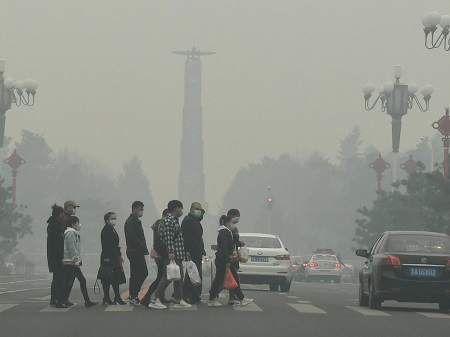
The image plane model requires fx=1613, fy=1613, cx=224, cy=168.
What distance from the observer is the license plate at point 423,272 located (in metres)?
26.8

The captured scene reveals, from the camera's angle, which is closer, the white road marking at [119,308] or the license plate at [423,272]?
the white road marking at [119,308]

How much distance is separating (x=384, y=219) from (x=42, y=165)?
12815cm

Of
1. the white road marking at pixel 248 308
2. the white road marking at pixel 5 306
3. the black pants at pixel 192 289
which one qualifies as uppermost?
the black pants at pixel 192 289

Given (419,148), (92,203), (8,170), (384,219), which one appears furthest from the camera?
(419,148)

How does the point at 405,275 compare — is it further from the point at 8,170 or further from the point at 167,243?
the point at 8,170

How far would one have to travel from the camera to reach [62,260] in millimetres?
26438

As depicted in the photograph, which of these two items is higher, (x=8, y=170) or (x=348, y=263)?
(x=8, y=170)

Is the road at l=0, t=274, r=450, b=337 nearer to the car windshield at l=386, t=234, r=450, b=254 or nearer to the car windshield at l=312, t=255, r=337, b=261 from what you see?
the car windshield at l=386, t=234, r=450, b=254

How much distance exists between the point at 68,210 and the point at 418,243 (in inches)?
237

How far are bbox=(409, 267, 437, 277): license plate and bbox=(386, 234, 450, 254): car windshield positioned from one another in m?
0.53

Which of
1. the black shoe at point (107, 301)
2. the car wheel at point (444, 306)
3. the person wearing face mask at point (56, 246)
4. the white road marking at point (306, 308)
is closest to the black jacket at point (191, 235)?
the black shoe at point (107, 301)

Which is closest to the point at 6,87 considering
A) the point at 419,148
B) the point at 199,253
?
the point at 199,253

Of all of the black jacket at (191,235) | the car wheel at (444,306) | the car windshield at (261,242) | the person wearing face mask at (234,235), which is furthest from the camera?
the car windshield at (261,242)

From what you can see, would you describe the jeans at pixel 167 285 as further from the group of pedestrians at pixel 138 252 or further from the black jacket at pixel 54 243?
the black jacket at pixel 54 243
